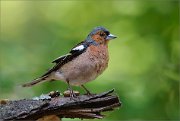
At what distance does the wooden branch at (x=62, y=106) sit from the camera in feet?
17.3

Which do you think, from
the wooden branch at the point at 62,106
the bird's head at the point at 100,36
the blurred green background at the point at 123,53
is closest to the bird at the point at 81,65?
the bird's head at the point at 100,36

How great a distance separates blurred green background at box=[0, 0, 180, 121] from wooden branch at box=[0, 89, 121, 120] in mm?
3424

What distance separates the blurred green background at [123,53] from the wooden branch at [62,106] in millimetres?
3424

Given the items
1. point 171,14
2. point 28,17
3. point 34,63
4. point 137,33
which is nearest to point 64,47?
point 34,63

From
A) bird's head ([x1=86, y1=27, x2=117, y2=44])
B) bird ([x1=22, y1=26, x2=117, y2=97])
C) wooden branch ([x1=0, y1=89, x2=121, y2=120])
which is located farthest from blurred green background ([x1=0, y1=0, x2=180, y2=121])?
wooden branch ([x1=0, y1=89, x2=121, y2=120])

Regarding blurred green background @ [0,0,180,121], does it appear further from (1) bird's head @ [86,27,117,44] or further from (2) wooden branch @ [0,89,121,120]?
(2) wooden branch @ [0,89,121,120]

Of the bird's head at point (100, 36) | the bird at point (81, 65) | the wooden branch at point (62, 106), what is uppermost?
the bird's head at point (100, 36)

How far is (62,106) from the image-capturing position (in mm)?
5371

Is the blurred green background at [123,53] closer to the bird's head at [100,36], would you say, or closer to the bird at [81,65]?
the bird's head at [100,36]

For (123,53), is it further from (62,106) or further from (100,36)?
(62,106)

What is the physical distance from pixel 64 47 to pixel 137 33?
163cm

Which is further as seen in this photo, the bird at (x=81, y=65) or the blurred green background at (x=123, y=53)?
the blurred green background at (x=123, y=53)

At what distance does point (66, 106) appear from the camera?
5395 mm

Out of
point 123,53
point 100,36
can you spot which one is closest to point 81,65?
point 100,36
